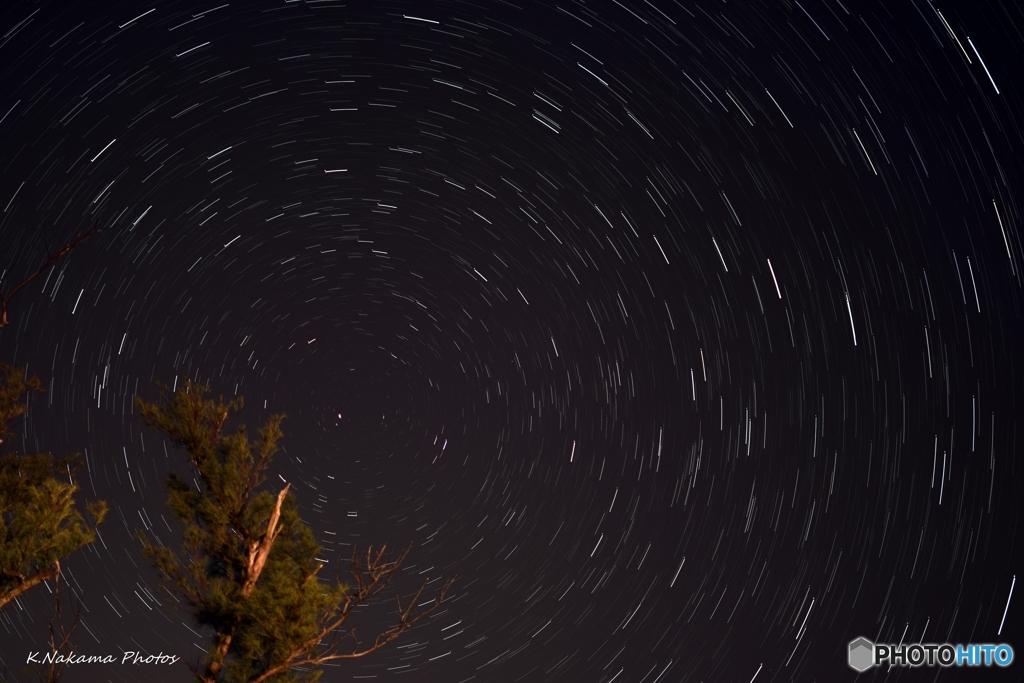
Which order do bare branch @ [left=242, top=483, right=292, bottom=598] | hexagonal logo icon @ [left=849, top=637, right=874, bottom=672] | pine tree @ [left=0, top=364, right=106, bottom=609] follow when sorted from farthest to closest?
hexagonal logo icon @ [left=849, top=637, right=874, bottom=672], bare branch @ [left=242, top=483, right=292, bottom=598], pine tree @ [left=0, top=364, right=106, bottom=609]

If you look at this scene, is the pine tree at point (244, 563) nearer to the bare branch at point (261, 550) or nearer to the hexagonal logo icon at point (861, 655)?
the bare branch at point (261, 550)

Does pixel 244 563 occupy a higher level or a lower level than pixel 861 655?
higher

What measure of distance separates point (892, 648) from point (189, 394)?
17.6 metres

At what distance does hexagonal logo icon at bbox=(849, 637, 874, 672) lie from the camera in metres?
19.5

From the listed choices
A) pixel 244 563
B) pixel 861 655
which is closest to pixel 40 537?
pixel 244 563

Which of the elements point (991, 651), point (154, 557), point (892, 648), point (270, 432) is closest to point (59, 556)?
point (154, 557)

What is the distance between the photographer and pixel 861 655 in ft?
66.0

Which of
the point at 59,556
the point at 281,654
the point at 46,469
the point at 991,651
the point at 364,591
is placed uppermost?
the point at 46,469

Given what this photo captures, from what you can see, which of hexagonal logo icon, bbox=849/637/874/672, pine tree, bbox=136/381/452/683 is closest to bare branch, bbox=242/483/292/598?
pine tree, bbox=136/381/452/683

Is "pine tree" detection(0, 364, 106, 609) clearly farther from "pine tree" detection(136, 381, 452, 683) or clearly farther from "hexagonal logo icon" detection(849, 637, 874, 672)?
"hexagonal logo icon" detection(849, 637, 874, 672)

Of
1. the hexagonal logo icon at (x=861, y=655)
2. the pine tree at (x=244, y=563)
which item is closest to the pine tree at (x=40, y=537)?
the pine tree at (x=244, y=563)

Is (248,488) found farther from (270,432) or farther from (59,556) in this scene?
(59,556)

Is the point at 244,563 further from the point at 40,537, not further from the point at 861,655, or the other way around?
the point at 861,655

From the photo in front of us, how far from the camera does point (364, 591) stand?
321 inches
